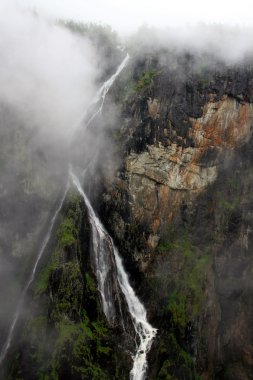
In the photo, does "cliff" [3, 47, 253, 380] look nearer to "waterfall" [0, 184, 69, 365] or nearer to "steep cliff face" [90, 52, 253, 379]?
"steep cliff face" [90, 52, 253, 379]

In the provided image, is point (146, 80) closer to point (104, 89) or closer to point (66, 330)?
point (104, 89)

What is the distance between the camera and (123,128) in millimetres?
47844

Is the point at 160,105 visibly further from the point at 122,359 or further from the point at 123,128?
the point at 122,359

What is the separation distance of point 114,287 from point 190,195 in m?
11.9

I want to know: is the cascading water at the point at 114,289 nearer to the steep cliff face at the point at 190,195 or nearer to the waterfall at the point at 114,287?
the waterfall at the point at 114,287

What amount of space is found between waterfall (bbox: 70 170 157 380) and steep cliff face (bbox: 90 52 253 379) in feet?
3.55

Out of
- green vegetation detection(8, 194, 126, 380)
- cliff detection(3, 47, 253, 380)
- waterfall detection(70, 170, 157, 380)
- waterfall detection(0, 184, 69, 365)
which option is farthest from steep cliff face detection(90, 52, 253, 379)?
green vegetation detection(8, 194, 126, 380)

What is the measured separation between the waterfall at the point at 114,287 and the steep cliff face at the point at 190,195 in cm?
108

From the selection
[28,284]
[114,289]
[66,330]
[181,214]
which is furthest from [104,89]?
[66,330]

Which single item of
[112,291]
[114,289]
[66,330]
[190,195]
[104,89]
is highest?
[104,89]

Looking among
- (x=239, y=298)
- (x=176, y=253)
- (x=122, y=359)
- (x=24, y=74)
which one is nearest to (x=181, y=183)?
(x=176, y=253)

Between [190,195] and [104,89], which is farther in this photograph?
[104,89]

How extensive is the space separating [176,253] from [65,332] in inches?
528

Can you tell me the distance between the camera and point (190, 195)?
45688 millimetres
